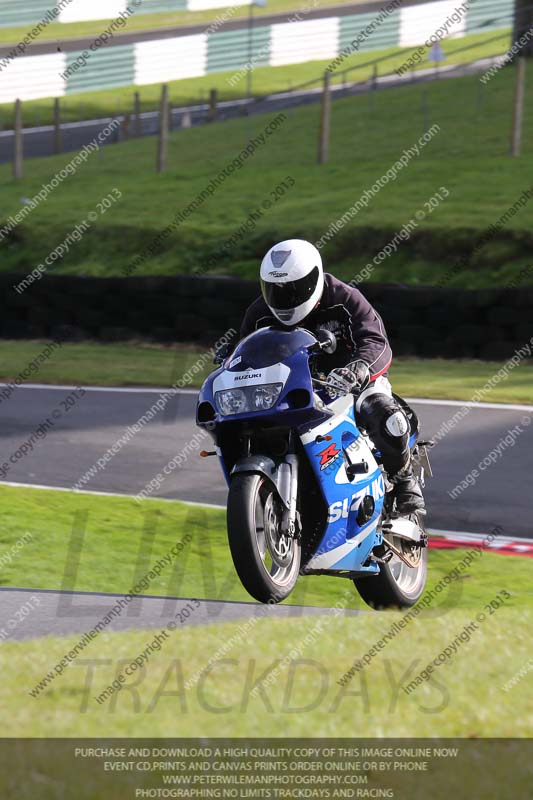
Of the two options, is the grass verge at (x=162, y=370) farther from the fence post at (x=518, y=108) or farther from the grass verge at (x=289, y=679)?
the fence post at (x=518, y=108)

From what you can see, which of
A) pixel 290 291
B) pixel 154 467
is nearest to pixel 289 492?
pixel 290 291

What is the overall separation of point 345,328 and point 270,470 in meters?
1.04

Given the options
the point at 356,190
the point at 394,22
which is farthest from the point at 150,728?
the point at 394,22

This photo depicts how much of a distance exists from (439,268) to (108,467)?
26.4ft

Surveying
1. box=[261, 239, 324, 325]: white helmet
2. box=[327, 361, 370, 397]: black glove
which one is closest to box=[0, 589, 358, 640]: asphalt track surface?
box=[327, 361, 370, 397]: black glove

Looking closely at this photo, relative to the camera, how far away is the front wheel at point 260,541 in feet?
17.3

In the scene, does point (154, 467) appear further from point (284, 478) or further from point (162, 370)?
point (284, 478)

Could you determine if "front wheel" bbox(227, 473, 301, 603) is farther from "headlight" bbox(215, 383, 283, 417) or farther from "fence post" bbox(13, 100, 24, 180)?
"fence post" bbox(13, 100, 24, 180)

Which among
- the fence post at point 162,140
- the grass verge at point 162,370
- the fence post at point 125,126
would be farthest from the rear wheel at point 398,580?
the fence post at point 125,126

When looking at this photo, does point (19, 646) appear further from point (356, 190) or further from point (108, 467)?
point (356, 190)

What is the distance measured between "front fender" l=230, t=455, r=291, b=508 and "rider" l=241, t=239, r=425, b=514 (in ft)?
1.43

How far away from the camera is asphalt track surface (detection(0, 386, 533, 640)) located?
6711 millimetres
